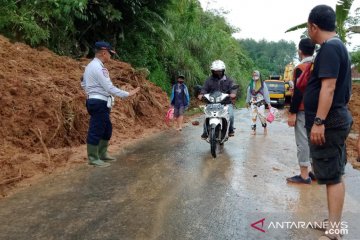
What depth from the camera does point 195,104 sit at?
826 inches

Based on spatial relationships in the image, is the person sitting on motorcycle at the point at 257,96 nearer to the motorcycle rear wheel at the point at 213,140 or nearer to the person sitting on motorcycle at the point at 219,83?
the person sitting on motorcycle at the point at 219,83

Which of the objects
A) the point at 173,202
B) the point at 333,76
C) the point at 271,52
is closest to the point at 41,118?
the point at 173,202

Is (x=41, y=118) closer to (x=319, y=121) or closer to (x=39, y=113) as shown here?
(x=39, y=113)

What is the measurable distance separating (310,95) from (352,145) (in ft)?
21.3

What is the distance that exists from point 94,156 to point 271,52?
373 ft

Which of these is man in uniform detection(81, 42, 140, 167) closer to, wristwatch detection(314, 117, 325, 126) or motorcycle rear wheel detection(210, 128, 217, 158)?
motorcycle rear wheel detection(210, 128, 217, 158)

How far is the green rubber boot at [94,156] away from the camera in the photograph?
6754mm

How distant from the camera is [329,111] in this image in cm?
370

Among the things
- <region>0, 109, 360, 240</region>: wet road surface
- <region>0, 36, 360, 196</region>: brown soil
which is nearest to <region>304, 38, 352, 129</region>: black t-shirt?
<region>0, 109, 360, 240</region>: wet road surface

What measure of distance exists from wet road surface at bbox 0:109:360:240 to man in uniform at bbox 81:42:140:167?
433 mm

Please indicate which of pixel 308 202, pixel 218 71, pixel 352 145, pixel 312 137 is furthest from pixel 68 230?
pixel 352 145

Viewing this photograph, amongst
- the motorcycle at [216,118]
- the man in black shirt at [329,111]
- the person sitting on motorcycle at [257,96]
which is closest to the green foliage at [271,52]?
the person sitting on motorcycle at [257,96]

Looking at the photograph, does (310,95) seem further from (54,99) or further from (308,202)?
(54,99)

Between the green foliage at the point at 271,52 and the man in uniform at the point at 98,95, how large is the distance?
97383 millimetres
